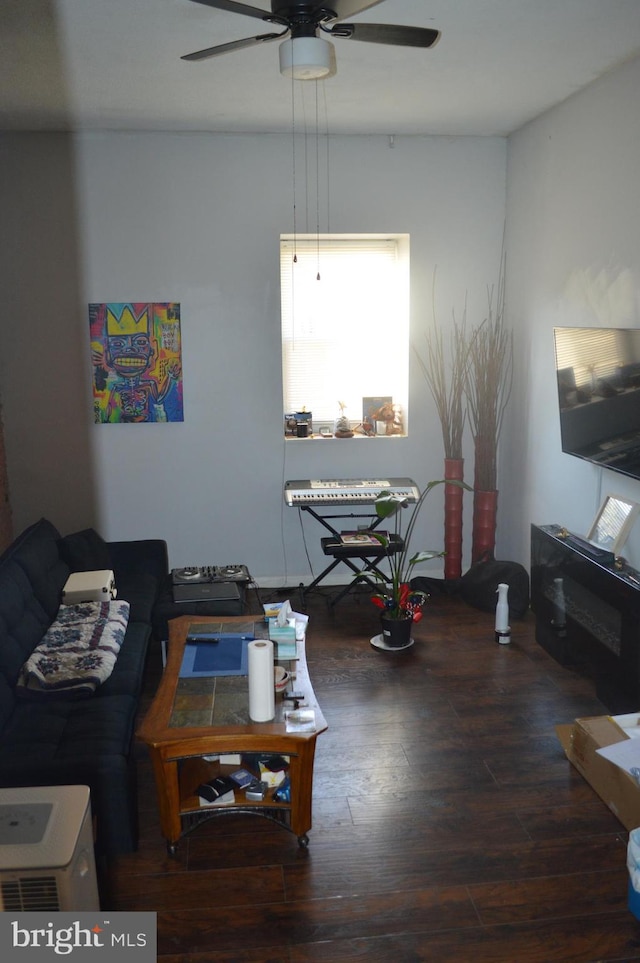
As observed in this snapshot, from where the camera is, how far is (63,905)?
2.07 metres

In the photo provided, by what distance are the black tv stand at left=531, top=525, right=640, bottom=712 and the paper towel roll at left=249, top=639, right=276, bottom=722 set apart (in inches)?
63.4

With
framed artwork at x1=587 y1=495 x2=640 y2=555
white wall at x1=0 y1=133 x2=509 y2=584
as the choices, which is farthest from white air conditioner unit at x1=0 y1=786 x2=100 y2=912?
white wall at x1=0 y1=133 x2=509 y2=584

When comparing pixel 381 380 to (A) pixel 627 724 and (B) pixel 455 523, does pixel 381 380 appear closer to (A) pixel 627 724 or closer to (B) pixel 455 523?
(B) pixel 455 523

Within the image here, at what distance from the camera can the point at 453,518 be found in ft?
18.1

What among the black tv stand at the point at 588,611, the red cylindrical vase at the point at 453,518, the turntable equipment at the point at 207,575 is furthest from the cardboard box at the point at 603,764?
the red cylindrical vase at the point at 453,518

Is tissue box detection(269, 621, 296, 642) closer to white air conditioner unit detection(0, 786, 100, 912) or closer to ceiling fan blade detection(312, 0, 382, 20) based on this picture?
white air conditioner unit detection(0, 786, 100, 912)

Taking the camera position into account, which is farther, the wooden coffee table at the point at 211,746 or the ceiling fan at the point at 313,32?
the wooden coffee table at the point at 211,746

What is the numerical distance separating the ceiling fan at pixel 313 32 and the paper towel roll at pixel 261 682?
195 cm

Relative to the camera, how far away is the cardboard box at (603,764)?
2.95 m

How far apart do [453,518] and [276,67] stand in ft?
9.69

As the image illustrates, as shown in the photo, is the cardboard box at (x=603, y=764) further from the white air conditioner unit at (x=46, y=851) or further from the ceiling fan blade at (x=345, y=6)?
the ceiling fan blade at (x=345, y=6)

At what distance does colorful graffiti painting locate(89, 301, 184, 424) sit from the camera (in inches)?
208

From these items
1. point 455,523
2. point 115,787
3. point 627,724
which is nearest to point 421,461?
point 455,523

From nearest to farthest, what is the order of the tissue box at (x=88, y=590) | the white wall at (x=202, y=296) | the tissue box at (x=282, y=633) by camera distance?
the tissue box at (x=282, y=633) → the tissue box at (x=88, y=590) → the white wall at (x=202, y=296)
